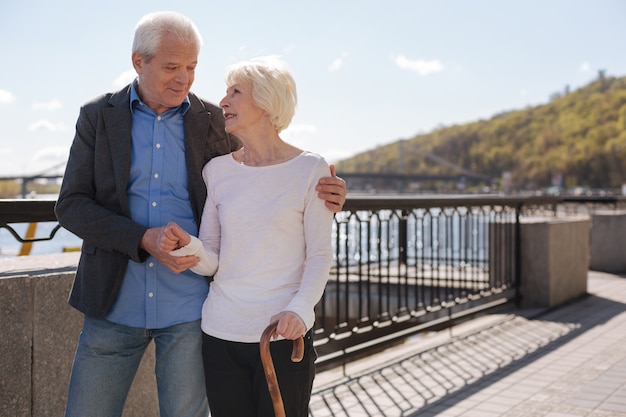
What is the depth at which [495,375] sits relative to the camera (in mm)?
5324

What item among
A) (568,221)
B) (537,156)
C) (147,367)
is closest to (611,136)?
(537,156)

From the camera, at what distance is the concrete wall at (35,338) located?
292cm

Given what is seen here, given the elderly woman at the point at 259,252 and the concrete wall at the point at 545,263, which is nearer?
the elderly woman at the point at 259,252

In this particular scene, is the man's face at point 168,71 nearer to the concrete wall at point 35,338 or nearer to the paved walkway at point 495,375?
the concrete wall at point 35,338

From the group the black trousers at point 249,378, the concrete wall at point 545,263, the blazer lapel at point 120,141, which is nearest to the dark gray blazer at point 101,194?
the blazer lapel at point 120,141

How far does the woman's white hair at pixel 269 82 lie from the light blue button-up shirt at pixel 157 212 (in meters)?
0.28

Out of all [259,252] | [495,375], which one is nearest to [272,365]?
[259,252]

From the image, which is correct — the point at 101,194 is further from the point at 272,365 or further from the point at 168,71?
the point at 272,365

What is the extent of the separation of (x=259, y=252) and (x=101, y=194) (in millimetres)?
516

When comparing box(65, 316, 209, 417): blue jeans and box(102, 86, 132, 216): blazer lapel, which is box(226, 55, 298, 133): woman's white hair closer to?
box(102, 86, 132, 216): blazer lapel

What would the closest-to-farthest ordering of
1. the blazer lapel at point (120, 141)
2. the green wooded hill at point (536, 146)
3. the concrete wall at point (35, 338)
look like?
1. the blazer lapel at point (120, 141)
2. the concrete wall at point (35, 338)
3. the green wooded hill at point (536, 146)

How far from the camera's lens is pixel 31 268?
3.17m

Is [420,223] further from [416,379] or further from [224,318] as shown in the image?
[224,318]

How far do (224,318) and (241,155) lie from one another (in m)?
0.51
